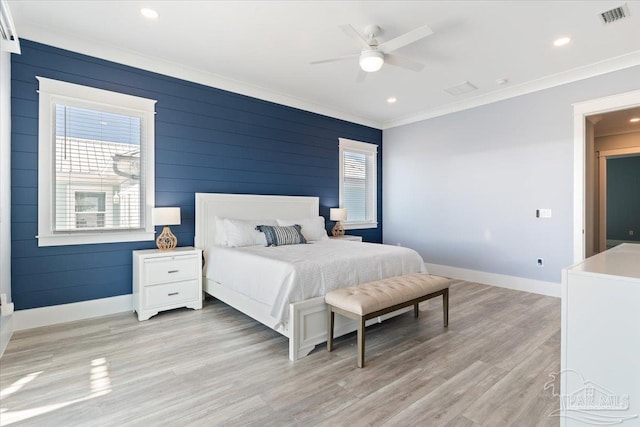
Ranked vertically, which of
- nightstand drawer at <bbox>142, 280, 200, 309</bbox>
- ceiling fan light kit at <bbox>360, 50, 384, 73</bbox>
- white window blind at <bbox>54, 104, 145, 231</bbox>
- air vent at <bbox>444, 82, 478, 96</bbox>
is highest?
air vent at <bbox>444, 82, 478, 96</bbox>

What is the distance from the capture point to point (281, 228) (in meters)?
4.17

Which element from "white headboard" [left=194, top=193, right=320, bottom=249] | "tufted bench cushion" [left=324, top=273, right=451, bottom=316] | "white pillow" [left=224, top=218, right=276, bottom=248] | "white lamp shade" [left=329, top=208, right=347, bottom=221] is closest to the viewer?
"tufted bench cushion" [left=324, top=273, right=451, bottom=316]

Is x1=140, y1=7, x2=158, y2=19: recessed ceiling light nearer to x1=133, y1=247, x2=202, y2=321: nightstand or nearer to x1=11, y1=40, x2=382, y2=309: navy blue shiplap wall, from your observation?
x1=11, y1=40, x2=382, y2=309: navy blue shiplap wall

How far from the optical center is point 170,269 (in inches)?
137

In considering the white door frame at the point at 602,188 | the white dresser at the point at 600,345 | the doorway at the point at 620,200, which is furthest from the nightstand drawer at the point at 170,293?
the doorway at the point at 620,200

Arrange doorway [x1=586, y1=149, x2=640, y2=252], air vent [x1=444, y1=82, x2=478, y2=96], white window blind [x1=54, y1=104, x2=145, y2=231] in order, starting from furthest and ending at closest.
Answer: doorway [x1=586, y1=149, x2=640, y2=252], air vent [x1=444, y1=82, x2=478, y2=96], white window blind [x1=54, y1=104, x2=145, y2=231]

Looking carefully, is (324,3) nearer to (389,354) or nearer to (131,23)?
(131,23)

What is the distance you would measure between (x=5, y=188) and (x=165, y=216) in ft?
4.44

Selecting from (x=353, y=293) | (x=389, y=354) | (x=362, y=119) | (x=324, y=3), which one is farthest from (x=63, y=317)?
(x=362, y=119)

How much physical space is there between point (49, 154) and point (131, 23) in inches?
61.8

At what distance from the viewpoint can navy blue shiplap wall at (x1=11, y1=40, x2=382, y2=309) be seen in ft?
10.1

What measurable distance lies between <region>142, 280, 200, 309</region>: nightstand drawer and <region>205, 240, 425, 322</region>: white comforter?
0.28 m

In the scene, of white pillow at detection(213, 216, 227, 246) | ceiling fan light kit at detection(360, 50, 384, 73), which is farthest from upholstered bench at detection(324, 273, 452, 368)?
ceiling fan light kit at detection(360, 50, 384, 73)

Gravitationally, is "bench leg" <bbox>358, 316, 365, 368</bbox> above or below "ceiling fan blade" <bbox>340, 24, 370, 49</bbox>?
below
